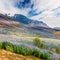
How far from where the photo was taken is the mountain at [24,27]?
4.93 metres

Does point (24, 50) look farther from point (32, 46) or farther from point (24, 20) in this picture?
point (24, 20)

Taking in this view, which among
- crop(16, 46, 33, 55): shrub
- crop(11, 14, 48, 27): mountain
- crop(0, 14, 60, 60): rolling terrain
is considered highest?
crop(11, 14, 48, 27): mountain

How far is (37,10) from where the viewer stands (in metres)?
5.48

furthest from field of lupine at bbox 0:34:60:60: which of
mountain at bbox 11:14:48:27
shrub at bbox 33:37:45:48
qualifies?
mountain at bbox 11:14:48:27

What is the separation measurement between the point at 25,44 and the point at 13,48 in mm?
372

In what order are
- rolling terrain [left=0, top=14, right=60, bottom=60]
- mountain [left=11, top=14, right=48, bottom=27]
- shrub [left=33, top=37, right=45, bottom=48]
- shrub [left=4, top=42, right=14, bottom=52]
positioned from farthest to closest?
mountain [left=11, top=14, right=48, bottom=27] < shrub [left=33, top=37, right=45, bottom=48] < rolling terrain [left=0, top=14, right=60, bottom=60] < shrub [left=4, top=42, right=14, bottom=52]

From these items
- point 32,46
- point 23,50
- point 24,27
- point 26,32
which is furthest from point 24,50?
point 24,27

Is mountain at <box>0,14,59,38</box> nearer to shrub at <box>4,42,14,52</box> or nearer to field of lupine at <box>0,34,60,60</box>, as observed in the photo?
field of lupine at <box>0,34,60,60</box>

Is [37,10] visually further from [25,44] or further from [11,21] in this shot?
[25,44]

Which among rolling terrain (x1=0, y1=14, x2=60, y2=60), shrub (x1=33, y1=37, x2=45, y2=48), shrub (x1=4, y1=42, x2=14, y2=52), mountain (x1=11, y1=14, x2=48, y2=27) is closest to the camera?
shrub (x1=4, y1=42, x2=14, y2=52)

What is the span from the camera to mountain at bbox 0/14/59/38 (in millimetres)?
4934

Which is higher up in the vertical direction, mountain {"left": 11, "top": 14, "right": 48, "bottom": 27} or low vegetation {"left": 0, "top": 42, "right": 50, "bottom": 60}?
mountain {"left": 11, "top": 14, "right": 48, "bottom": 27}

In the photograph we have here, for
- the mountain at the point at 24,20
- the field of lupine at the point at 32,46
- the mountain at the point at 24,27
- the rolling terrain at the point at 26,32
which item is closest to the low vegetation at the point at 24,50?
the field of lupine at the point at 32,46

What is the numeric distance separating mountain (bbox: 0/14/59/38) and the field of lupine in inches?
6.9
